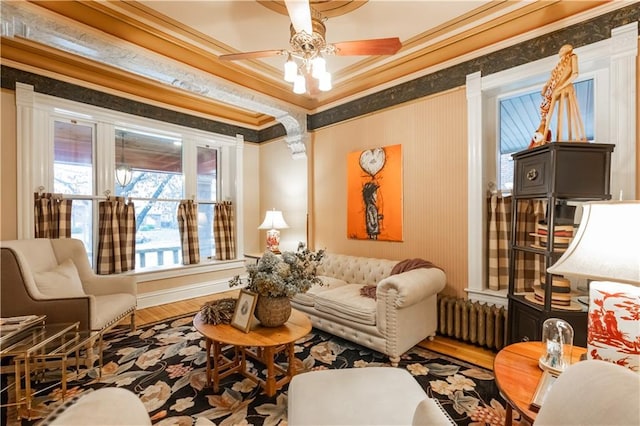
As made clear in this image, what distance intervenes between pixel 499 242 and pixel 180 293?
4.23 metres

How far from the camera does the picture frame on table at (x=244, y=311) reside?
6.93 feet

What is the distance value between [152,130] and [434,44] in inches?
150

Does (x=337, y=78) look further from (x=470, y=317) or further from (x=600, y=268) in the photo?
(x=600, y=268)

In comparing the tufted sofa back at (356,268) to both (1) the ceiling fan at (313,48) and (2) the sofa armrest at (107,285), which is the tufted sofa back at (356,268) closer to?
(1) the ceiling fan at (313,48)

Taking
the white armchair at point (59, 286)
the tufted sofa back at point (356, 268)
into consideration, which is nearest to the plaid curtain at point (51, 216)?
the white armchair at point (59, 286)

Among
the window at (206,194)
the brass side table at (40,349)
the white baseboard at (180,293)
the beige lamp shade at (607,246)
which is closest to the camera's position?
the beige lamp shade at (607,246)

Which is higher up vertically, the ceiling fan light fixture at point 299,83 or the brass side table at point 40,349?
the ceiling fan light fixture at point 299,83

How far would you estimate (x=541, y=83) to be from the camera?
8.81 ft

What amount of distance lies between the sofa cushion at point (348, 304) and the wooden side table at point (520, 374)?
1.23m

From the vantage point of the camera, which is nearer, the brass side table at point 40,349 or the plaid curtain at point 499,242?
the brass side table at point 40,349

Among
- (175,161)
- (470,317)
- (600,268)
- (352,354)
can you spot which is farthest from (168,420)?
(175,161)

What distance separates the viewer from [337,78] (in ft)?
12.6

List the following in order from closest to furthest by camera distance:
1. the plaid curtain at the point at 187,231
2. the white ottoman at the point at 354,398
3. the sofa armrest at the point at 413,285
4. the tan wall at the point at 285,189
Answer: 1. the white ottoman at the point at 354,398
2. the sofa armrest at the point at 413,285
3. the plaid curtain at the point at 187,231
4. the tan wall at the point at 285,189

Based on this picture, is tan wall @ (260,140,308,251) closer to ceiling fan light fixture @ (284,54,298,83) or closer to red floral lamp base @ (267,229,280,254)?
red floral lamp base @ (267,229,280,254)
